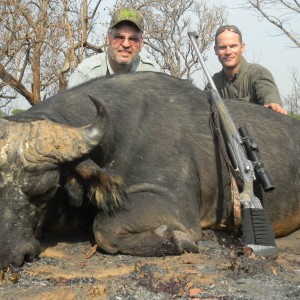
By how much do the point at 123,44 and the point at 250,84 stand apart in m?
1.88

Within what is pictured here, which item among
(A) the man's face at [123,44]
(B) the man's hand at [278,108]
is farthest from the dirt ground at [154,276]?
(A) the man's face at [123,44]

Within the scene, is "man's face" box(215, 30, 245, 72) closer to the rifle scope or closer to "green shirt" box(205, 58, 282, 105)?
"green shirt" box(205, 58, 282, 105)

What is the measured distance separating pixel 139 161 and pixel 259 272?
4.99ft

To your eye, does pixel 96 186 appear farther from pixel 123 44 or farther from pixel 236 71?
pixel 236 71

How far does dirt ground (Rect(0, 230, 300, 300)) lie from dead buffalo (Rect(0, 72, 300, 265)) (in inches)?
6.5

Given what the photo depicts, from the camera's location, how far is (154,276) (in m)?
3.63

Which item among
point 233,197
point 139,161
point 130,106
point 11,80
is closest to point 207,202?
point 233,197

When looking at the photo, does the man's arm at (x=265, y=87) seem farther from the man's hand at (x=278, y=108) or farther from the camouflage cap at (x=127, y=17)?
the camouflage cap at (x=127, y=17)

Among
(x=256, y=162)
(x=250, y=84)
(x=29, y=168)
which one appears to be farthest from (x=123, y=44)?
(x=29, y=168)

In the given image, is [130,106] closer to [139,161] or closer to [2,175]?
[139,161]

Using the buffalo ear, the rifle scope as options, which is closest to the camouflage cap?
the rifle scope

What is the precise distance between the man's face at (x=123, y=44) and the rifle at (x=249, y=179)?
2168 millimetres

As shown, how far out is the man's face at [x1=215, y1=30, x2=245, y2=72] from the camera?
25.5ft

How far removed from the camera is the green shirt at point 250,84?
7.37 meters
